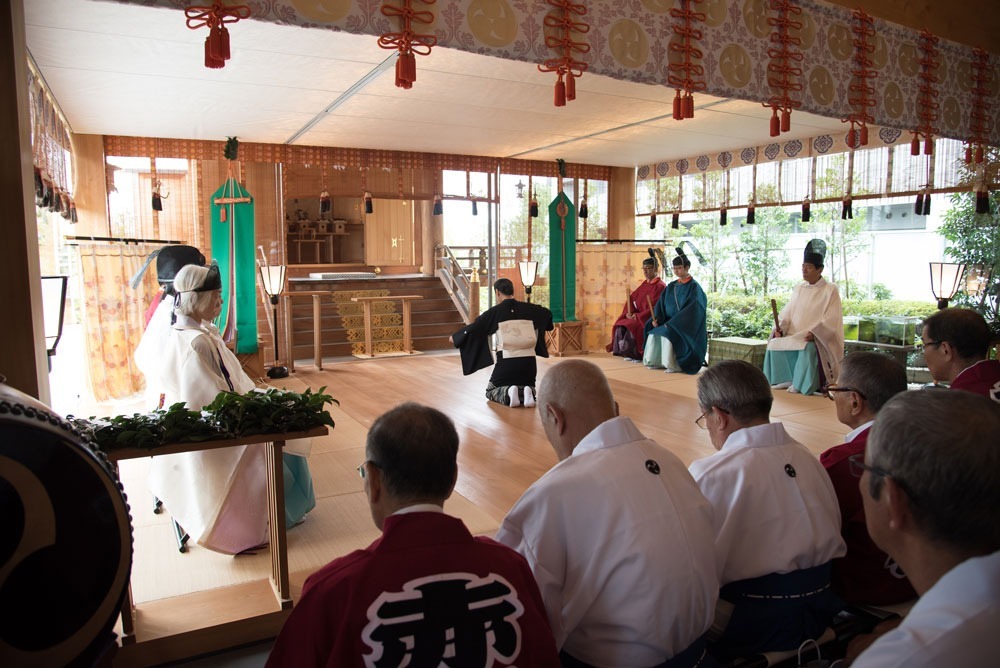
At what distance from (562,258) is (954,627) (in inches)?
372

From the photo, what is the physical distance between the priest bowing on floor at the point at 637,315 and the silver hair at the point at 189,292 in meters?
6.77

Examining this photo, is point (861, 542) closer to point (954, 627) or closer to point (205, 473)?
point (954, 627)

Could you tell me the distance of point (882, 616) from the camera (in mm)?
1938

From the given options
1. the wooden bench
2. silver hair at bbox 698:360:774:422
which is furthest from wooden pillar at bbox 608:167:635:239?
silver hair at bbox 698:360:774:422

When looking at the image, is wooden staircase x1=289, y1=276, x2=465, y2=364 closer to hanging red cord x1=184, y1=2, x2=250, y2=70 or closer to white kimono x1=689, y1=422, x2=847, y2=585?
hanging red cord x1=184, y1=2, x2=250, y2=70

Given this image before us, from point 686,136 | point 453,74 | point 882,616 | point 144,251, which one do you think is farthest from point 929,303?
point 144,251

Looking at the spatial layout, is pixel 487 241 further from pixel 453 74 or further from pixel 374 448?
pixel 374 448

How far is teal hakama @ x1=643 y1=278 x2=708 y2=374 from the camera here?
8.44 metres

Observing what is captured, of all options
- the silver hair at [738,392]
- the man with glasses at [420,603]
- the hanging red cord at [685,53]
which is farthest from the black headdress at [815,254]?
the man with glasses at [420,603]

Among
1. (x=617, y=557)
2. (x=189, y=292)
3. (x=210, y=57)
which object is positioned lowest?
(x=617, y=557)

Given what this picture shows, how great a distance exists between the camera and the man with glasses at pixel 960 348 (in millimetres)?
2725

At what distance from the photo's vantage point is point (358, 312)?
35.4 feet

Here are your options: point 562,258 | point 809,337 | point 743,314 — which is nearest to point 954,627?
point 809,337

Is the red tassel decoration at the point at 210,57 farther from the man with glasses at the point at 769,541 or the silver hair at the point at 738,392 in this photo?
the man with glasses at the point at 769,541
